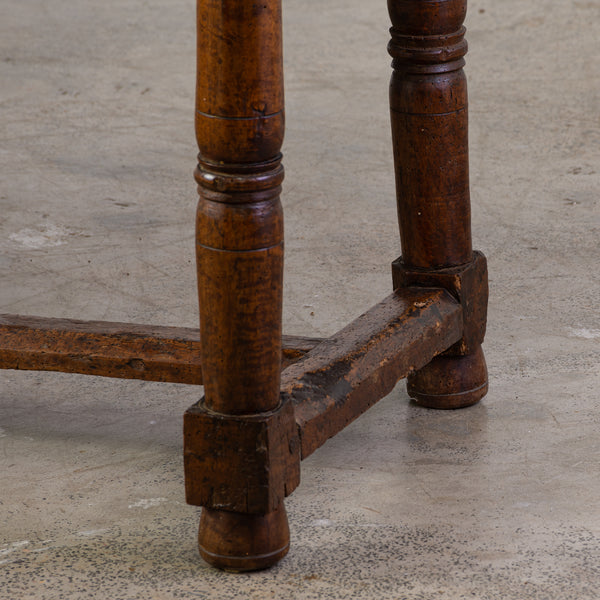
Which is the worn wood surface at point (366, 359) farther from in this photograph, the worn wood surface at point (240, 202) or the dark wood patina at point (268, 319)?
the worn wood surface at point (240, 202)

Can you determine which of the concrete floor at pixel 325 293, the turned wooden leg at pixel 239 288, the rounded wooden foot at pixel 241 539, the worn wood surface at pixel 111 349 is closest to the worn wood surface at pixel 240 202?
the turned wooden leg at pixel 239 288

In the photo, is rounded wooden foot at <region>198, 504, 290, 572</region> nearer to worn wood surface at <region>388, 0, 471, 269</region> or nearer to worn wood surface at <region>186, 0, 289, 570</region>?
worn wood surface at <region>186, 0, 289, 570</region>

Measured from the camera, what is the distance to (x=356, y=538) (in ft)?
8.57

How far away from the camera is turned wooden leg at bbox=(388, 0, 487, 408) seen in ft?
10.00

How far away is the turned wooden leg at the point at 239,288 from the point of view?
2.20 metres

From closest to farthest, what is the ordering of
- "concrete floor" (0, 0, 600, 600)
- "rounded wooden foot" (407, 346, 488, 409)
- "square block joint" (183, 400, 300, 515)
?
"square block joint" (183, 400, 300, 515)
"concrete floor" (0, 0, 600, 600)
"rounded wooden foot" (407, 346, 488, 409)

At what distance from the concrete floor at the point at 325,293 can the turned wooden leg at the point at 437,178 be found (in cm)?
12

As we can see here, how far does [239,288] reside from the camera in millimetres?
2293

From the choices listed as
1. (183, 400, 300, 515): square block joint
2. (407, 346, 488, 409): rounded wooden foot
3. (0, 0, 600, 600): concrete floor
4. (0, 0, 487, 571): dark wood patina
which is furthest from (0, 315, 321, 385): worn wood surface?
(183, 400, 300, 515): square block joint

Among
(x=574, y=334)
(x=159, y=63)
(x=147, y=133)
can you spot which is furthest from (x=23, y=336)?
(x=159, y=63)

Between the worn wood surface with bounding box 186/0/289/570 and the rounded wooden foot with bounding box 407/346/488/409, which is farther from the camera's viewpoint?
the rounded wooden foot with bounding box 407/346/488/409

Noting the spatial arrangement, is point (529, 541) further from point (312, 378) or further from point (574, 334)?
point (574, 334)

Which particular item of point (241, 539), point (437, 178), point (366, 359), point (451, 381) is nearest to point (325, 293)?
point (451, 381)

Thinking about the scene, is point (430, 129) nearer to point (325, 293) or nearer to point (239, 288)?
point (239, 288)
